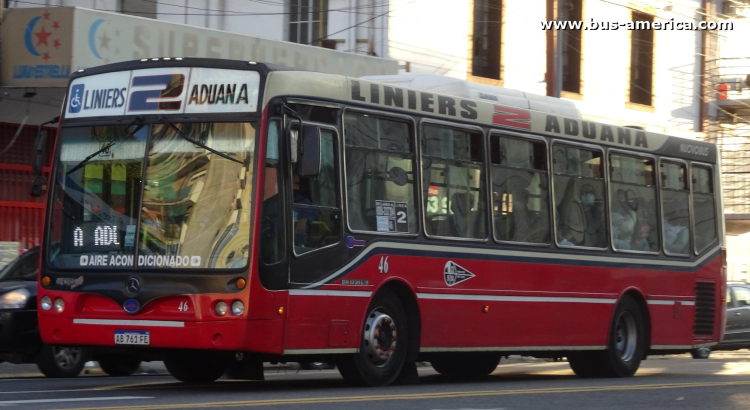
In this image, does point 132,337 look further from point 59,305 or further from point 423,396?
point 423,396

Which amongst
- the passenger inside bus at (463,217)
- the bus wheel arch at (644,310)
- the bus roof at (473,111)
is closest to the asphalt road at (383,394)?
the bus wheel arch at (644,310)

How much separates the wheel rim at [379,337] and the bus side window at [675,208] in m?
5.58

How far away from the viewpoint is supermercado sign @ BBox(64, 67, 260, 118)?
416 inches

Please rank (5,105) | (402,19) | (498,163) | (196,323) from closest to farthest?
1. (196,323)
2. (498,163)
3. (5,105)
4. (402,19)

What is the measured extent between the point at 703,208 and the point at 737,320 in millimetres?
7467

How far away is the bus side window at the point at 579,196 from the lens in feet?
46.7

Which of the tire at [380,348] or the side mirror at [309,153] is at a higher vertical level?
the side mirror at [309,153]

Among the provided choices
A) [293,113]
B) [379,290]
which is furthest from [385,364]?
[293,113]

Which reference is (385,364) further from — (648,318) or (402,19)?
(402,19)

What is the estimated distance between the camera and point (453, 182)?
12625 mm

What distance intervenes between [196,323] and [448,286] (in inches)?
121

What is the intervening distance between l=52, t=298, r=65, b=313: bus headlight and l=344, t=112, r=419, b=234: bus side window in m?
2.56

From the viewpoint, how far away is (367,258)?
1136 centimetres

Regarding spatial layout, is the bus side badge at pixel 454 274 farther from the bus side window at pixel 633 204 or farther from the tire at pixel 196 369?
the bus side window at pixel 633 204
